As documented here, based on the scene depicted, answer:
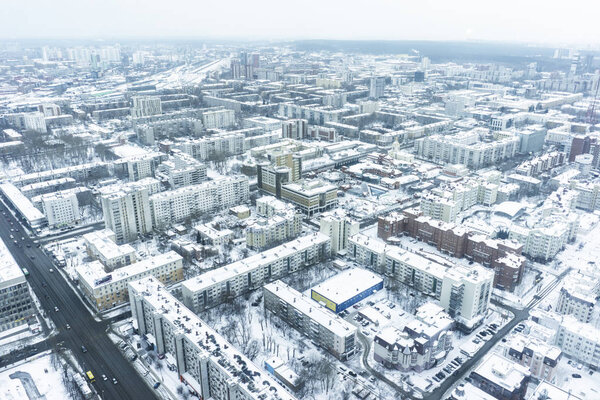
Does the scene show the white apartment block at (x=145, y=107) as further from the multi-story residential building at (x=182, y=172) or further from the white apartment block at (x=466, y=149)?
the white apartment block at (x=466, y=149)

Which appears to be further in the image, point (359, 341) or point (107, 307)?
point (107, 307)

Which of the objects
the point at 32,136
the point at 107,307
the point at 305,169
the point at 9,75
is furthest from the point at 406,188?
the point at 9,75

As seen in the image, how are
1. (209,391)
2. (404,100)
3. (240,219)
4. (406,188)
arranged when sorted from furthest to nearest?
1. (404,100)
2. (406,188)
3. (240,219)
4. (209,391)

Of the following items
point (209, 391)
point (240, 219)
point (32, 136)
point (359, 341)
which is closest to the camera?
point (209, 391)

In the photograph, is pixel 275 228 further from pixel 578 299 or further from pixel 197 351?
pixel 578 299

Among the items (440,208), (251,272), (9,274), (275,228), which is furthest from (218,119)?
(9,274)

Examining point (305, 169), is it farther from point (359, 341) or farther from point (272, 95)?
point (272, 95)
